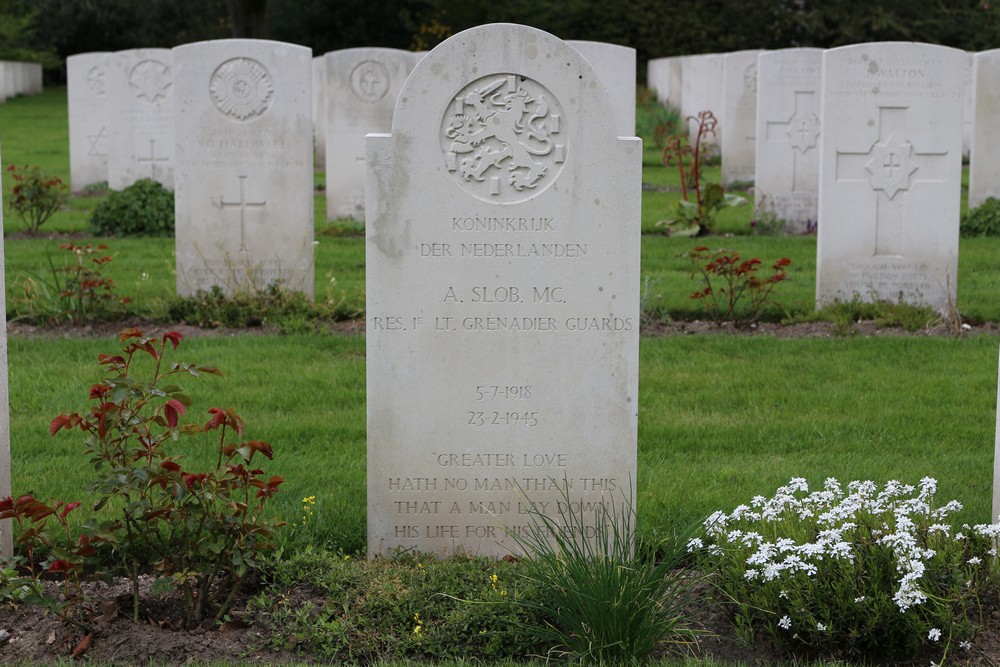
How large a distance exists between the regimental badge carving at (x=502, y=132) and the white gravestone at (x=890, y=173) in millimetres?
4734

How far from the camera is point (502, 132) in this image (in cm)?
434

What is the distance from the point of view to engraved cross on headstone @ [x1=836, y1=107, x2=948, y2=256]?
852 cm

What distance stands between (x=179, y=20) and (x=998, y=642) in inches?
1505

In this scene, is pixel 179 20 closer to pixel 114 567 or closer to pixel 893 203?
pixel 893 203

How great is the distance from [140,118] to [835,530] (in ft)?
42.5

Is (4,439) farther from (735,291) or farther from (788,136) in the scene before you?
(788,136)

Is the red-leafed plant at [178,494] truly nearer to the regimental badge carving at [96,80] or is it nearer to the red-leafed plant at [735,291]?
the red-leafed plant at [735,291]

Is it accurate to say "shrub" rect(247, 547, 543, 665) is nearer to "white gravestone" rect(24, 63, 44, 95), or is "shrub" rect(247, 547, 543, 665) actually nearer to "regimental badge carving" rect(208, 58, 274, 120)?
"regimental badge carving" rect(208, 58, 274, 120)

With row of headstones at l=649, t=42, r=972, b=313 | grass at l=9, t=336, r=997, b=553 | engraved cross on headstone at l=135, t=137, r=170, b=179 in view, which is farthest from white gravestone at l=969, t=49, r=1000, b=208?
engraved cross on headstone at l=135, t=137, r=170, b=179

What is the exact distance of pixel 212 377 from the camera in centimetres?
680

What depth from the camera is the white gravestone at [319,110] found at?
1864 centimetres

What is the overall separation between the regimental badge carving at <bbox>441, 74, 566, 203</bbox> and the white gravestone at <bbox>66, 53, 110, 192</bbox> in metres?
13.5

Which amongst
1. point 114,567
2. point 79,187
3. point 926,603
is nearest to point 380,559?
point 114,567

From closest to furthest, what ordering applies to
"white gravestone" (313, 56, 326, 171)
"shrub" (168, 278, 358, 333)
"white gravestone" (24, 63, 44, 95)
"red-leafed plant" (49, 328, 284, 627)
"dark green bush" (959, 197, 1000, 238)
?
1. "red-leafed plant" (49, 328, 284, 627)
2. "shrub" (168, 278, 358, 333)
3. "dark green bush" (959, 197, 1000, 238)
4. "white gravestone" (313, 56, 326, 171)
5. "white gravestone" (24, 63, 44, 95)
